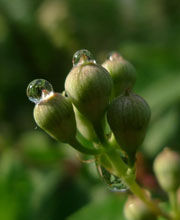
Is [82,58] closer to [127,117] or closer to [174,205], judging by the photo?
[127,117]

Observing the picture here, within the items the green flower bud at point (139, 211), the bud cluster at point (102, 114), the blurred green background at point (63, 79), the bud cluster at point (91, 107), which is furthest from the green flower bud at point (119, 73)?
the blurred green background at point (63, 79)

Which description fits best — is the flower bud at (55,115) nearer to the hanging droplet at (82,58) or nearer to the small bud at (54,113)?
the small bud at (54,113)

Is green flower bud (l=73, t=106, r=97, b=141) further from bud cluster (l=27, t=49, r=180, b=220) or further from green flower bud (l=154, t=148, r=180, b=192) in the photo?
green flower bud (l=154, t=148, r=180, b=192)

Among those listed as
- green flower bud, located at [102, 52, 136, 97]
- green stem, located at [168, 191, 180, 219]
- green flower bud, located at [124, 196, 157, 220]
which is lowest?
green stem, located at [168, 191, 180, 219]

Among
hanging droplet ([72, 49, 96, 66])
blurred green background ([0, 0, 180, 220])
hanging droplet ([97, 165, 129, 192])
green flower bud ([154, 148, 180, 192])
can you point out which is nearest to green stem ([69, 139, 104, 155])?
hanging droplet ([97, 165, 129, 192])

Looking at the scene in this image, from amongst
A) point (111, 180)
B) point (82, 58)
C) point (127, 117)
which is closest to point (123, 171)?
point (111, 180)

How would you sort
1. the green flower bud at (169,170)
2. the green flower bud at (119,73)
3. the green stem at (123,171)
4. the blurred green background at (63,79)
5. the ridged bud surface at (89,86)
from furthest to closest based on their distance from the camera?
the blurred green background at (63,79) → the green flower bud at (169,170) → the green flower bud at (119,73) → the green stem at (123,171) → the ridged bud surface at (89,86)

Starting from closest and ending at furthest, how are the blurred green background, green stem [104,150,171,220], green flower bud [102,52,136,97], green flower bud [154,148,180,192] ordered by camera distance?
green stem [104,150,171,220]
green flower bud [102,52,136,97]
green flower bud [154,148,180,192]
the blurred green background

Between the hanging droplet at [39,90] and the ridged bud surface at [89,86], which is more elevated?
the hanging droplet at [39,90]

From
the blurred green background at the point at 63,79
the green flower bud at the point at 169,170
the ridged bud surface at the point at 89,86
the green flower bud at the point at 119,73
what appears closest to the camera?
the ridged bud surface at the point at 89,86
